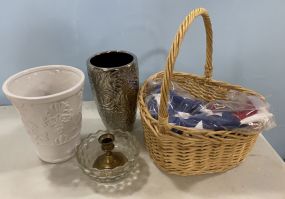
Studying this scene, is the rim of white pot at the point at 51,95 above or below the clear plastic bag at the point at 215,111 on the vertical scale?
above

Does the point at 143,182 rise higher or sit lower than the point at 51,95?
lower

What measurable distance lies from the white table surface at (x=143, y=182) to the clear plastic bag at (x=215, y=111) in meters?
0.10

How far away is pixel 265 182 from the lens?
0.58 metres

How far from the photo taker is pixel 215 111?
2.02 ft

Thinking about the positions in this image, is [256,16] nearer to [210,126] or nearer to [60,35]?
[210,126]

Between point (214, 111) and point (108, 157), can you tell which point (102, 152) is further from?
point (214, 111)

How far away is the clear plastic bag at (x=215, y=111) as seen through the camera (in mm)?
547

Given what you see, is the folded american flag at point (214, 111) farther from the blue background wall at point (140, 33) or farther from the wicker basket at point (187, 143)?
the blue background wall at point (140, 33)

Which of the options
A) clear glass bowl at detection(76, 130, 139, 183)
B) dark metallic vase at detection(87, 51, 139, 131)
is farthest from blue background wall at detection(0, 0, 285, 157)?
clear glass bowl at detection(76, 130, 139, 183)

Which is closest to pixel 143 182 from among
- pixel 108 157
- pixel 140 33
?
pixel 108 157

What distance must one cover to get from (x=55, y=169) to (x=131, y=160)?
151mm

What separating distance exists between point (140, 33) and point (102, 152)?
29cm

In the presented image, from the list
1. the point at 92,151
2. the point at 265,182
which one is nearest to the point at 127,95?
the point at 92,151

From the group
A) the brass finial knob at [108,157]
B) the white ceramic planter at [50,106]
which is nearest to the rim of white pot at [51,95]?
the white ceramic planter at [50,106]
